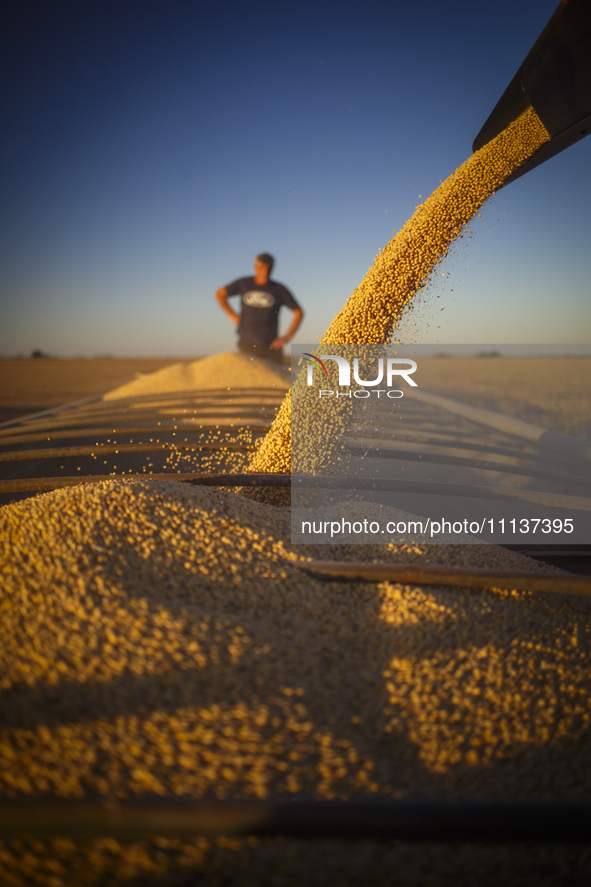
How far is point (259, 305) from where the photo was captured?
383 cm

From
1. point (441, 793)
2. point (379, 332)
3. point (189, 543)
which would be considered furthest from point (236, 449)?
point (441, 793)

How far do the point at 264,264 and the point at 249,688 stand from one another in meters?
3.48

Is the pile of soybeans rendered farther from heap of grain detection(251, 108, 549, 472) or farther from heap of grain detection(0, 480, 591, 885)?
heap of grain detection(251, 108, 549, 472)

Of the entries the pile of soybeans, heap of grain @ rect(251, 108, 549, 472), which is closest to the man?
heap of grain @ rect(251, 108, 549, 472)

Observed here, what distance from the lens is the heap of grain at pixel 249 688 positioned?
2.10ft

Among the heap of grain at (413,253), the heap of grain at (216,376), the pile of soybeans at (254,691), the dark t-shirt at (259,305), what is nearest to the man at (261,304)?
the dark t-shirt at (259,305)

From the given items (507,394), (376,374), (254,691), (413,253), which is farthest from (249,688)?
(507,394)

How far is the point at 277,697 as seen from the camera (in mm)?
800

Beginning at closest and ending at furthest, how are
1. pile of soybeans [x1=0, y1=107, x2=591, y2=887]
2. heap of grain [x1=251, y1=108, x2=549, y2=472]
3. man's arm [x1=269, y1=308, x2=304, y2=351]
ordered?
1. pile of soybeans [x1=0, y1=107, x2=591, y2=887]
2. heap of grain [x1=251, y1=108, x2=549, y2=472]
3. man's arm [x1=269, y1=308, x2=304, y2=351]

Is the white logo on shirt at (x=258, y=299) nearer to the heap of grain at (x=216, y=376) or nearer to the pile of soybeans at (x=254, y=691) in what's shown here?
the heap of grain at (x=216, y=376)

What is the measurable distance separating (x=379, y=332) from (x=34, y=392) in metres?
7.11

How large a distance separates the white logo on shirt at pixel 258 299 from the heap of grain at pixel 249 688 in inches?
113

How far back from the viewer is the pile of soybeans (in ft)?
2.09

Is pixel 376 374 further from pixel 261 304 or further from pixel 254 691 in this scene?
pixel 261 304
